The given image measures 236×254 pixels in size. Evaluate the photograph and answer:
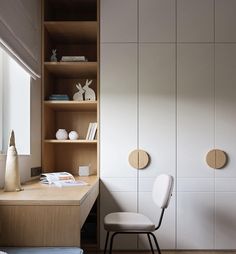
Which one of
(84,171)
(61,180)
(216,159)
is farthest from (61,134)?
(216,159)

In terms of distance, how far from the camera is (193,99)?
3328 millimetres

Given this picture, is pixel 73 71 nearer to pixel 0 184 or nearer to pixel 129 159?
pixel 129 159

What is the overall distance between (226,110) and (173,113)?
497 millimetres

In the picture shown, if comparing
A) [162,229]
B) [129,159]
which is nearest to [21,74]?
[129,159]

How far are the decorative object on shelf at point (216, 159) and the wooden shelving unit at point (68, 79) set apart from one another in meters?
1.08

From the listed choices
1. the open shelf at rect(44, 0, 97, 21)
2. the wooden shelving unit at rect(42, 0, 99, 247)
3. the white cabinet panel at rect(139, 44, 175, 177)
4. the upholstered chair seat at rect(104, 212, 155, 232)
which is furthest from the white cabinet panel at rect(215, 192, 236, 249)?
the open shelf at rect(44, 0, 97, 21)

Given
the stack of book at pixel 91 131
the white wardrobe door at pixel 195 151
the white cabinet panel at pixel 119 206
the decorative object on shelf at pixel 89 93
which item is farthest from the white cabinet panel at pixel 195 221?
the decorative object on shelf at pixel 89 93

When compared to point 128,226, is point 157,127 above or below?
above

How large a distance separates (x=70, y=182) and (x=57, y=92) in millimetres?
1509

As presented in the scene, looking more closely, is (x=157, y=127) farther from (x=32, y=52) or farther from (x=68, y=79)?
(x=32, y=52)

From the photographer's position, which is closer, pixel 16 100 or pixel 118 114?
pixel 16 100

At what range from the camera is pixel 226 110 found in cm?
332

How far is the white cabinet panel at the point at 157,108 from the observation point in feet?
10.9

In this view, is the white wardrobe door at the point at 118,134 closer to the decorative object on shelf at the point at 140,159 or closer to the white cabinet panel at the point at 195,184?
the decorative object on shelf at the point at 140,159
